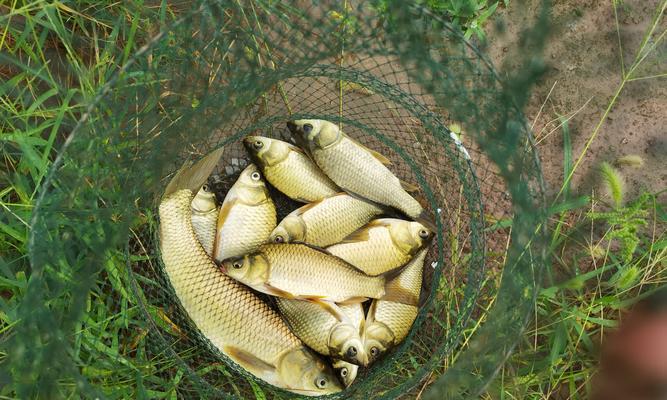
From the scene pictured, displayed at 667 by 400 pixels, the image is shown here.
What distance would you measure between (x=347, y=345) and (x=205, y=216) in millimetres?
592

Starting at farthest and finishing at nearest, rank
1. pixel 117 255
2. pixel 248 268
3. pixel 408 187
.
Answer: pixel 408 187 < pixel 117 255 < pixel 248 268

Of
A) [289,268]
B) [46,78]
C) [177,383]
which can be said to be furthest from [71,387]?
[46,78]

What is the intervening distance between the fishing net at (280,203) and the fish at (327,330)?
0.58ft

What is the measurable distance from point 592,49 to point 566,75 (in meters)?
0.13

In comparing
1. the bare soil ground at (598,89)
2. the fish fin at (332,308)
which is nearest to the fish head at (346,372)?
the fish fin at (332,308)

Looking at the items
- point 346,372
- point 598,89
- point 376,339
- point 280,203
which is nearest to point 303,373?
point 346,372

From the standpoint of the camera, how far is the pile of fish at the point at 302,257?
1.80m

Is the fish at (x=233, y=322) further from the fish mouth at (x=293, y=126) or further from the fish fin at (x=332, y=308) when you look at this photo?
the fish mouth at (x=293, y=126)

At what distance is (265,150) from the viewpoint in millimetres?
1889

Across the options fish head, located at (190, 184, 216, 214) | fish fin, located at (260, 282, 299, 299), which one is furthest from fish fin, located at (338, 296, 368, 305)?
fish head, located at (190, 184, 216, 214)

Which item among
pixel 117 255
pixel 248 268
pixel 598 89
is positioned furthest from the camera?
pixel 598 89

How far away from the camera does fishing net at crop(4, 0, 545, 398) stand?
59.7 inches

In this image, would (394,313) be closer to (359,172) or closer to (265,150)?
(359,172)

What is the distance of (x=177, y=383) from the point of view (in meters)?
1.87
